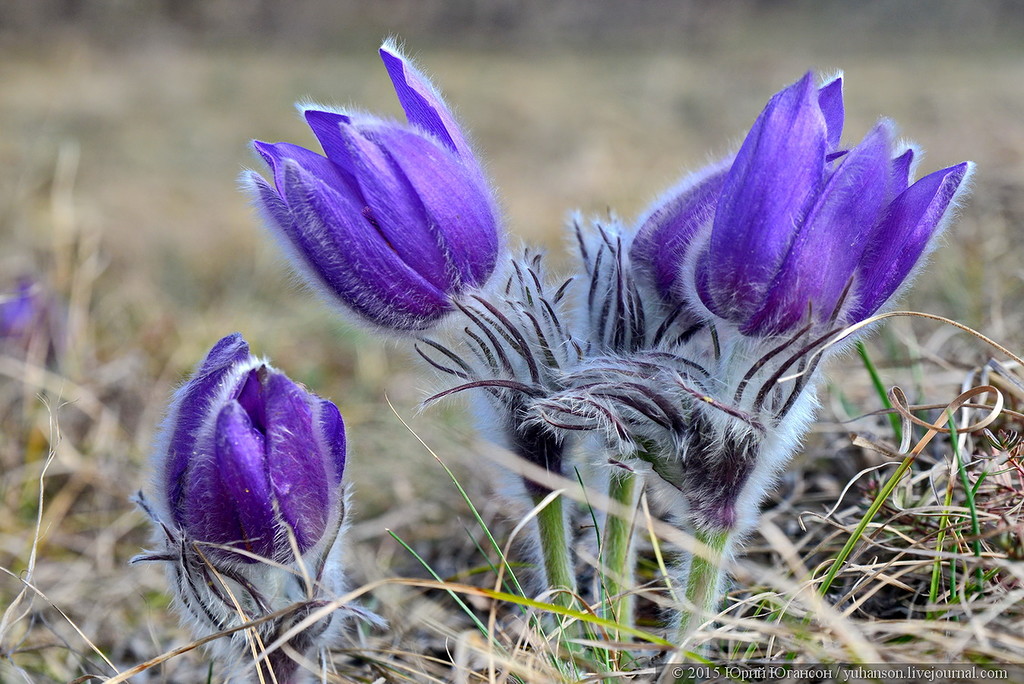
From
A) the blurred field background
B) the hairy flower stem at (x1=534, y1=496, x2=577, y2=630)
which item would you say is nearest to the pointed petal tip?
the blurred field background

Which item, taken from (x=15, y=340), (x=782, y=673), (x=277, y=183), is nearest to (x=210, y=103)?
(x=15, y=340)

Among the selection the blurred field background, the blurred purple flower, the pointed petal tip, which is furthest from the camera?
the blurred purple flower

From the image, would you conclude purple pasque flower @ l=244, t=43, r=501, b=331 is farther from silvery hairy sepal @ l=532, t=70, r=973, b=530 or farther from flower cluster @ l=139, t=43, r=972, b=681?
silvery hairy sepal @ l=532, t=70, r=973, b=530

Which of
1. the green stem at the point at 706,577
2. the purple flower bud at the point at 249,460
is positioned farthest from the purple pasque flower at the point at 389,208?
the green stem at the point at 706,577

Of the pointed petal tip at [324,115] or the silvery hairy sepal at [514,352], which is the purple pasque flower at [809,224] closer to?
the silvery hairy sepal at [514,352]

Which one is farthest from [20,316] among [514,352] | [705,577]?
[705,577]

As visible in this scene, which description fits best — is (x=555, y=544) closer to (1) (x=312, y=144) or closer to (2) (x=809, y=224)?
(2) (x=809, y=224)
